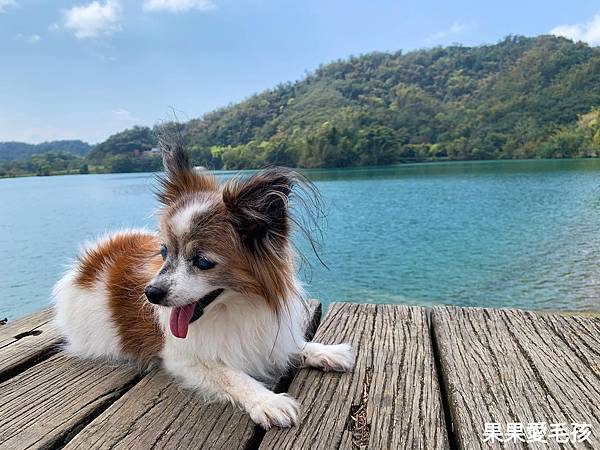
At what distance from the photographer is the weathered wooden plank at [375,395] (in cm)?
138

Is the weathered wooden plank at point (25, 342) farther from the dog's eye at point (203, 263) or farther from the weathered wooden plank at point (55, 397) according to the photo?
the dog's eye at point (203, 263)

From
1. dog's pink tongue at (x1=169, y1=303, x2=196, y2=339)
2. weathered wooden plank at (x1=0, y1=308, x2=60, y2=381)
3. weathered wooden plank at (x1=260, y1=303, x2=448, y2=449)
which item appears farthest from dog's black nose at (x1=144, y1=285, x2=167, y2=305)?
weathered wooden plank at (x1=0, y1=308, x2=60, y2=381)

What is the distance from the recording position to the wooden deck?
139cm

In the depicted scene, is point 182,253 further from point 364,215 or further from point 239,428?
point 364,215

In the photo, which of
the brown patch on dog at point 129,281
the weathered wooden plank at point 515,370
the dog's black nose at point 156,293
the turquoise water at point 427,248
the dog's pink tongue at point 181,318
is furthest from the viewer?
the turquoise water at point 427,248

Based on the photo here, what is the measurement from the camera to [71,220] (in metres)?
17.4

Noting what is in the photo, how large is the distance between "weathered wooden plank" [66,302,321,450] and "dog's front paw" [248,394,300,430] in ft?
0.12

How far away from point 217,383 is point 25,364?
0.93 meters

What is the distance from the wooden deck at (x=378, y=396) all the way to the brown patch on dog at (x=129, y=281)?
0.16 metres

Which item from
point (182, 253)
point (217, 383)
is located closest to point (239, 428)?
point (217, 383)

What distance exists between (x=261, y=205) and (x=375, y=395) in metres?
0.88
